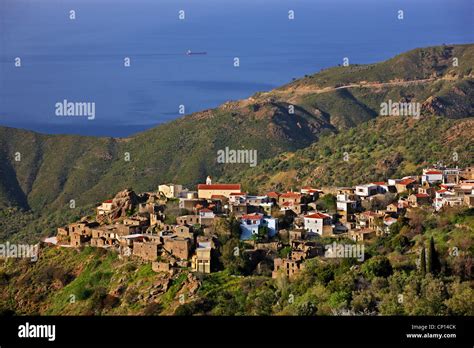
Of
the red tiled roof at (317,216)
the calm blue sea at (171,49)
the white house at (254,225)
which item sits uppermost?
the calm blue sea at (171,49)

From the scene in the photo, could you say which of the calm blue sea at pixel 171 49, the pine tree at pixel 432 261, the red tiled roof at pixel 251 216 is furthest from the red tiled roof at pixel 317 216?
the calm blue sea at pixel 171 49

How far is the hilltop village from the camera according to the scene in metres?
19.3

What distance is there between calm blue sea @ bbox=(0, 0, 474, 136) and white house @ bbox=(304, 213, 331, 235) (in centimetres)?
3316

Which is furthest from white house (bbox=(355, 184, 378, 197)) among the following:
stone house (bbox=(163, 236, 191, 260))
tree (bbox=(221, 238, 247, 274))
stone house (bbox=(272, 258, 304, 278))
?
stone house (bbox=(163, 236, 191, 260))

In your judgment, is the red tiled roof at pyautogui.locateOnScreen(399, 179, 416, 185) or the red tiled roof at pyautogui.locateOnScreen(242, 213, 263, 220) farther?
the red tiled roof at pyautogui.locateOnScreen(399, 179, 416, 185)

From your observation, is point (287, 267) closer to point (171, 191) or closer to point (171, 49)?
point (171, 191)

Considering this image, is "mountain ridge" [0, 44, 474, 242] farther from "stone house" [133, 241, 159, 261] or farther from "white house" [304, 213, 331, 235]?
"stone house" [133, 241, 159, 261]

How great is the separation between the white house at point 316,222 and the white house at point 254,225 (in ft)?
2.38

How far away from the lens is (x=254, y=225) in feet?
67.6

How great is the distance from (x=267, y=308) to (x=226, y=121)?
114ft

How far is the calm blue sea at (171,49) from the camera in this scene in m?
66.0

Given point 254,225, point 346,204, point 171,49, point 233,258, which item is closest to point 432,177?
point 346,204

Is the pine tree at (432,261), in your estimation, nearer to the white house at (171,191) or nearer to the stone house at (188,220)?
the stone house at (188,220)
